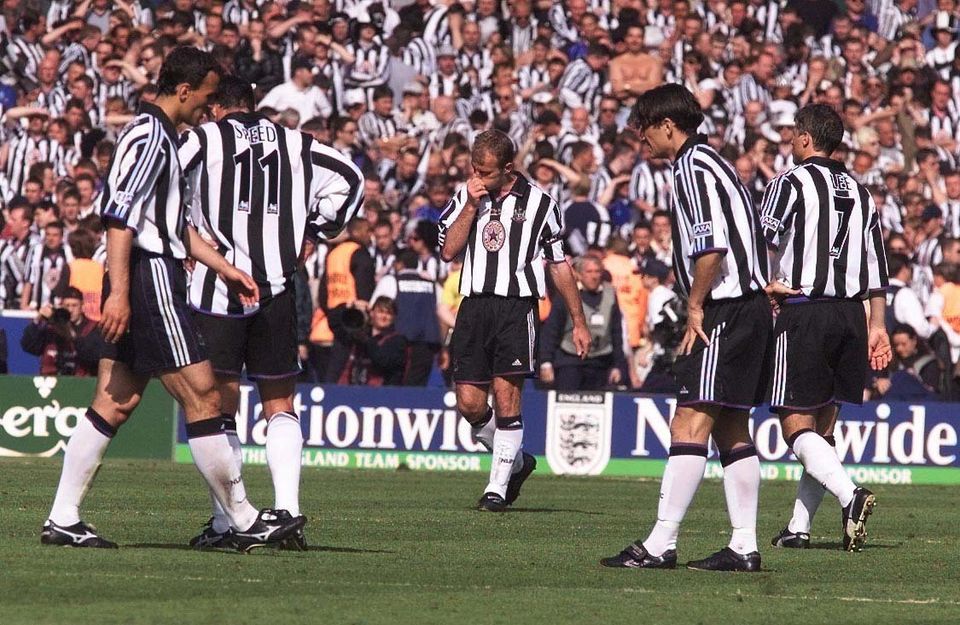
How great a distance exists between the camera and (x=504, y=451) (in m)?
12.9

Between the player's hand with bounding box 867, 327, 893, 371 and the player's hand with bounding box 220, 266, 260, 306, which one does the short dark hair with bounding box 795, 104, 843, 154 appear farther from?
the player's hand with bounding box 220, 266, 260, 306

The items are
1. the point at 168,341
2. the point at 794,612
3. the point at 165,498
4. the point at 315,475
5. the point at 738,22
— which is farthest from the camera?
the point at 738,22

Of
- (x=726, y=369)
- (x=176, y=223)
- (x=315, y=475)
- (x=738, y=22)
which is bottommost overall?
(x=315, y=475)

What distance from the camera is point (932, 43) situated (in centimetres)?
2758

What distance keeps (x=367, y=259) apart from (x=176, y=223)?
1044 cm

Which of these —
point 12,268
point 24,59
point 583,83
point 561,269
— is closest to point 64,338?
point 12,268

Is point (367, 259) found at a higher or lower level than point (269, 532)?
higher

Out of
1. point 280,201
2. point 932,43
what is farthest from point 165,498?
point 932,43

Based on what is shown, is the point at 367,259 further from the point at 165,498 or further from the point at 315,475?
the point at 165,498

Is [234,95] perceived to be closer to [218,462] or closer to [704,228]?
[218,462]

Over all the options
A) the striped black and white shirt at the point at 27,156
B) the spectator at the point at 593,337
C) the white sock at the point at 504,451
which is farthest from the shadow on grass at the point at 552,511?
the striped black and white shirt at the point at 27,156

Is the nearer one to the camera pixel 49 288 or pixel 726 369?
pixel 726 369

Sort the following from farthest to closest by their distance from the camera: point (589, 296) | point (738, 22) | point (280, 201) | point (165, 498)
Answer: point (738, 22)
point (589, 296)
point (165, 498)
point (280, 201)

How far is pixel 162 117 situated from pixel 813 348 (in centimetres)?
394
